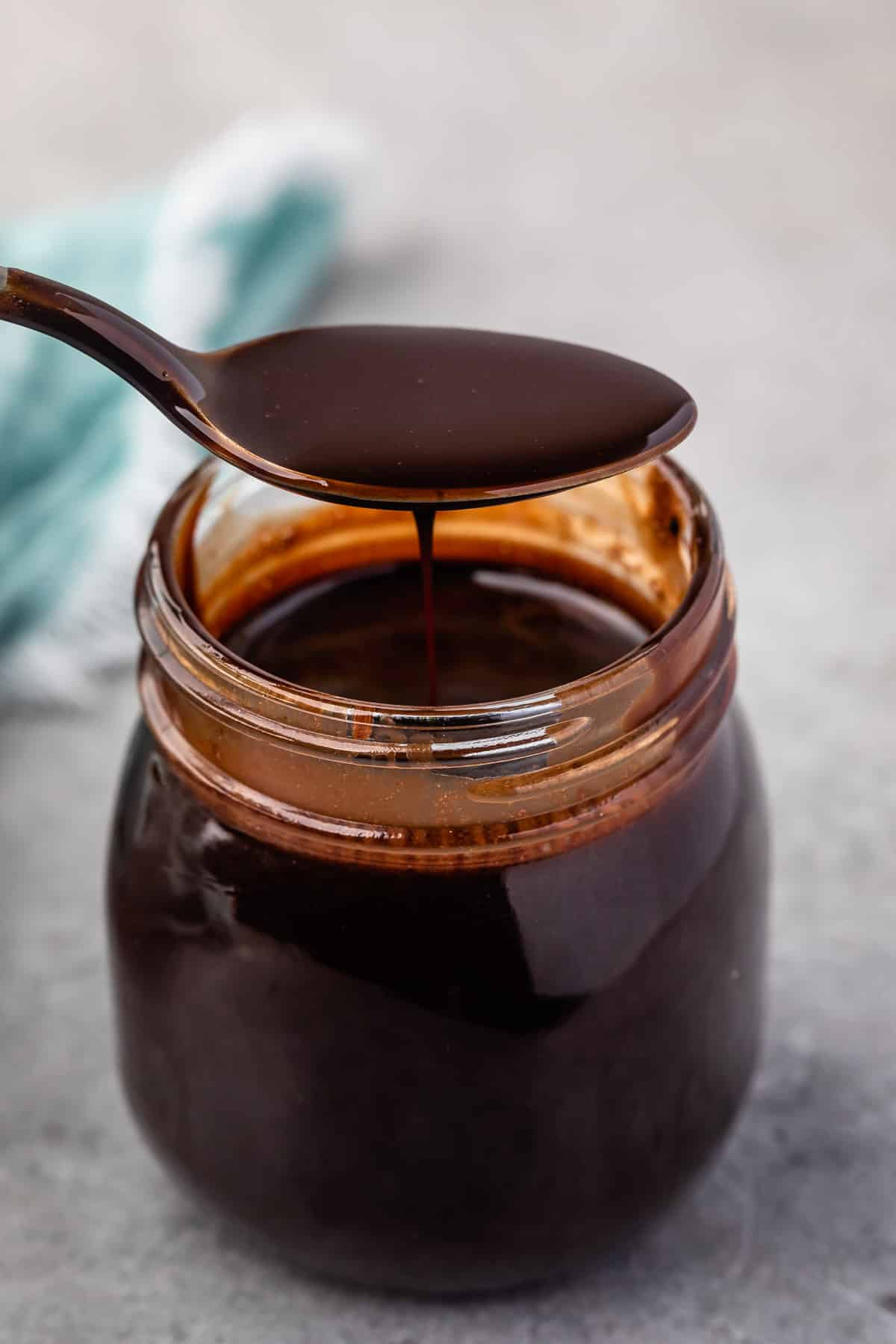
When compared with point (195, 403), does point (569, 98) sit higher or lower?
lower

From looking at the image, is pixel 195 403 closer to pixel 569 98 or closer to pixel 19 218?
pixel 19 218

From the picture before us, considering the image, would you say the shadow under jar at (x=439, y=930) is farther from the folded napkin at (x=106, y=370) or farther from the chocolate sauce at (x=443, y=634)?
the folded napkin at (x=106, y=370)

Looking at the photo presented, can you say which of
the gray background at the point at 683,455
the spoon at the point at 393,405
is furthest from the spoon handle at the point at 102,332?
the gray background at the point at 683,455

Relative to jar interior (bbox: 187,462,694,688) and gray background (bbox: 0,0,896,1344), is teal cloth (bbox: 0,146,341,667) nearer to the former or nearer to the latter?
gray background (bbox: 0,0,896,1344)

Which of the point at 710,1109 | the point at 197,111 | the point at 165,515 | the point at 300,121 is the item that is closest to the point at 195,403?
the point at 165,515

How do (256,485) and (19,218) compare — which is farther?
(19,218)

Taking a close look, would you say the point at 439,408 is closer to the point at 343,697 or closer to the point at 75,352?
the point at 343,697

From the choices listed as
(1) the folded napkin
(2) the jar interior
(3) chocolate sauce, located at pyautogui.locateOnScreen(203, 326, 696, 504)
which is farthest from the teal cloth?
(3) chocolate sauce, located at pyautogui.locateOnScreen(203, 326, 696, 504)

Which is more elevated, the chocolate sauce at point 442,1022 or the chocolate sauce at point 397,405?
the chocolate sauce at point 397,405
